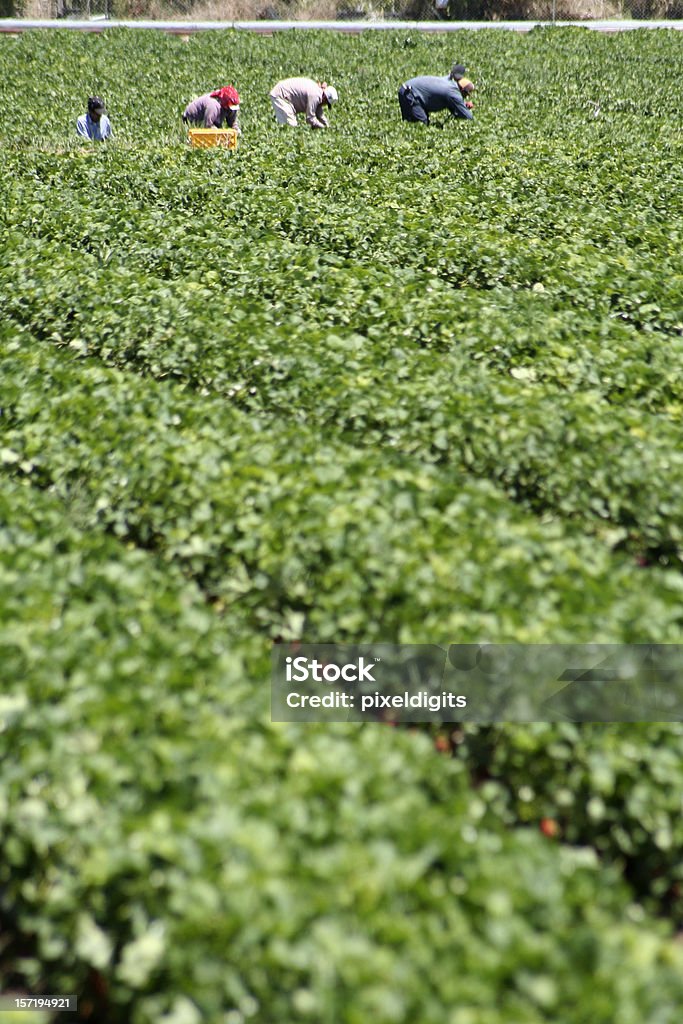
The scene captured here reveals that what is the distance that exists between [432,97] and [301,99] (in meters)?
2.53

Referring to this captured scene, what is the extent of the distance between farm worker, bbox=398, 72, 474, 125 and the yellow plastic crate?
12.8ft

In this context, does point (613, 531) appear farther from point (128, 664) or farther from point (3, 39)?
point (3, 39)

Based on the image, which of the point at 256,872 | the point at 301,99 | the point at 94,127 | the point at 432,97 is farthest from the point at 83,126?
the point at 256,872

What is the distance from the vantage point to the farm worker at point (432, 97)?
16625 mm

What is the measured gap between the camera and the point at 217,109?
631 inches

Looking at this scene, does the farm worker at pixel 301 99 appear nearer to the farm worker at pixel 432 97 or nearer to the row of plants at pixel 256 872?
the farm worker at pixel 432 97

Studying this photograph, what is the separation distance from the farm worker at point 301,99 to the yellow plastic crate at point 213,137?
2096 millimetres

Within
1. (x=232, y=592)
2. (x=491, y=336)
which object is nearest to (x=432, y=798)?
(x=232, y=592)

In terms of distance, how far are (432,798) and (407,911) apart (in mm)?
608

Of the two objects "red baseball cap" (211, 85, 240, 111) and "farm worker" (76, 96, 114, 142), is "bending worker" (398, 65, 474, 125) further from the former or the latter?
"farm worker" (76, 96, 114, 142)

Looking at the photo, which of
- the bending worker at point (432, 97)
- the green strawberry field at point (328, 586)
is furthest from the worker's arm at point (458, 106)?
the green strawberry field at point (328, 586)

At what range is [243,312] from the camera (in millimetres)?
7246

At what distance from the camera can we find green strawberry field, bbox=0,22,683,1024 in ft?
8.53

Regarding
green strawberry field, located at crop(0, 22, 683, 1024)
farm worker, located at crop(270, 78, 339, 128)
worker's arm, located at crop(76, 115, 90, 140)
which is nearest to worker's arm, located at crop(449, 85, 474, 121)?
farm worker, located at crop(270, 78, 339, 128)
